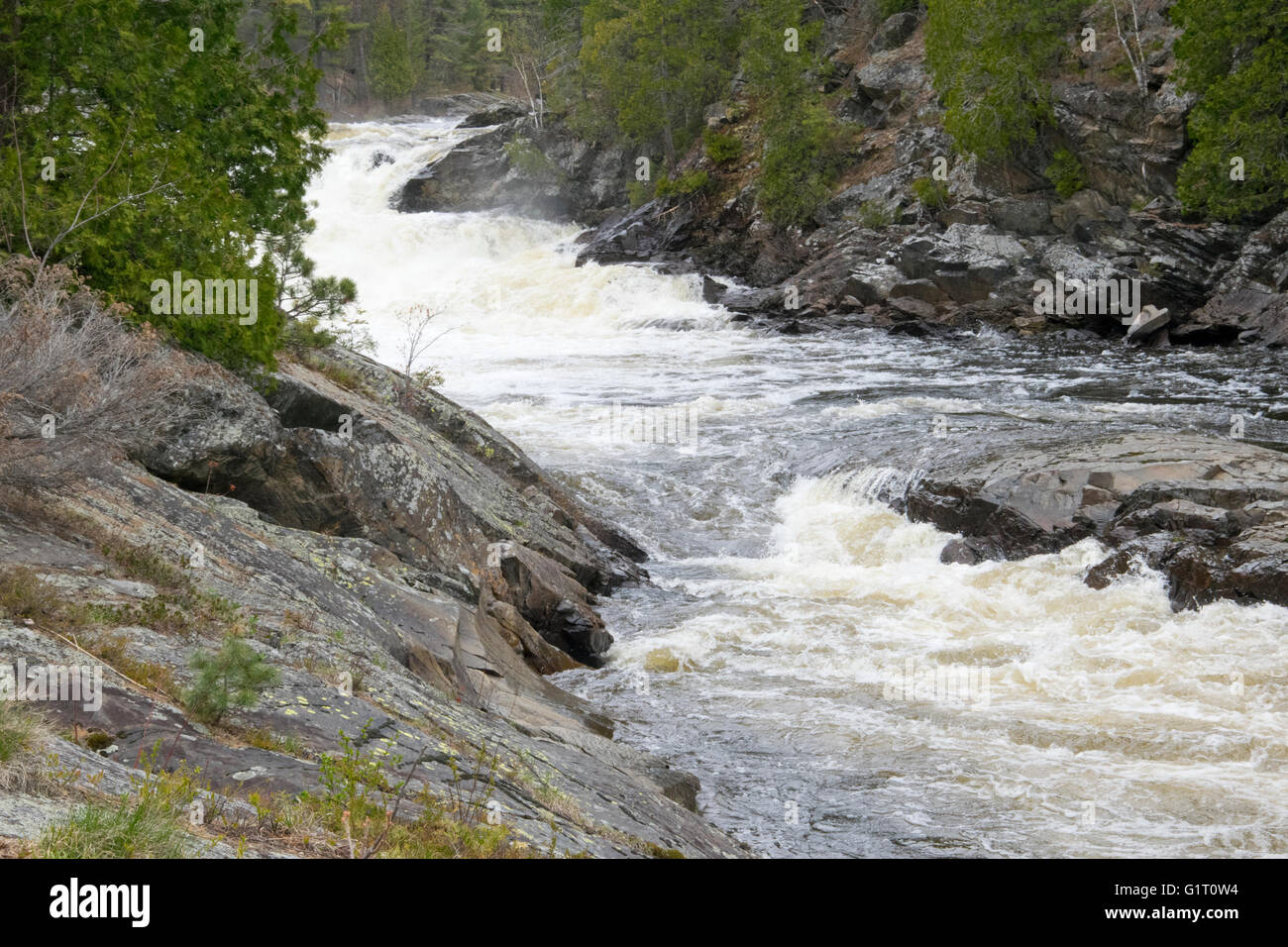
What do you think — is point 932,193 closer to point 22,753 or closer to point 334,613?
point 334,613

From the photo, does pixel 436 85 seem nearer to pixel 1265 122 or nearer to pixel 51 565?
pixel 1265 122

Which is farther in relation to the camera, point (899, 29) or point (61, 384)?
point (899, 29)

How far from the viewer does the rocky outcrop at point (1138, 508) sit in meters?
11.2

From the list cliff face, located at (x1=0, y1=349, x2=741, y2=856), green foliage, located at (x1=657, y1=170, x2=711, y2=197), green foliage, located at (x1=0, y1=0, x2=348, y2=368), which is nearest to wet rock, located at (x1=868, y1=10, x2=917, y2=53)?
green foliage, located at (x1=657, y1=170, x2=711, y2=197)

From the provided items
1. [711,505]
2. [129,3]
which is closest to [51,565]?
[129,3]

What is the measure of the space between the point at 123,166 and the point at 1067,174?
29.0 meters

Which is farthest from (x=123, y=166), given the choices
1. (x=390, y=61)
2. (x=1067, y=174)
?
(x=390, y=61)

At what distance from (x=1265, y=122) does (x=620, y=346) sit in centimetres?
1684

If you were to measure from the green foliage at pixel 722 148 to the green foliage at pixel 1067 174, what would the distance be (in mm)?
13942

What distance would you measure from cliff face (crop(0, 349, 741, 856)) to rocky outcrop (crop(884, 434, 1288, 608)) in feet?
15.1

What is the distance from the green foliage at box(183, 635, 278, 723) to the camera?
5.05 metres

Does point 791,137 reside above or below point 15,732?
above

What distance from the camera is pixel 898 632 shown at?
36.0ft

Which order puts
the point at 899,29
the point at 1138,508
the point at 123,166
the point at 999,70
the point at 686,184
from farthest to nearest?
the point at 899,29, the point at 686,184, the point at 999,70, the point at 1138,508, the point at 123,166
